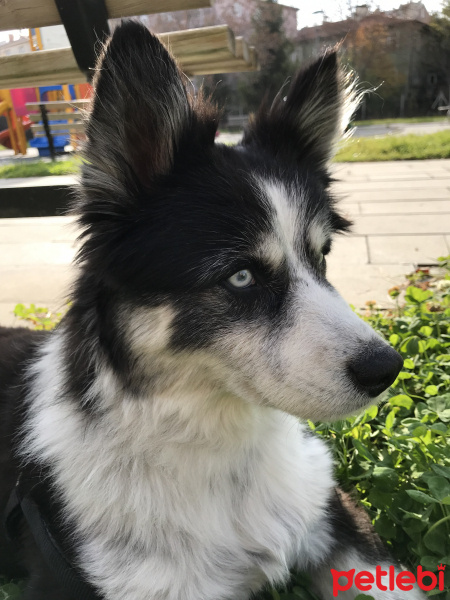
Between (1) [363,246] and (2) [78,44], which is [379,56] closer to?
(1) [363,246]

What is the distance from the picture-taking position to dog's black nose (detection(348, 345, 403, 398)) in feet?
4.73

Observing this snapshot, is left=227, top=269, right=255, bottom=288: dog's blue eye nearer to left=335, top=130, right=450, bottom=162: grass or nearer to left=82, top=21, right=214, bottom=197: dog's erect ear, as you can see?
left=82, top=21, right=214, bottom=197: dog's erect ear

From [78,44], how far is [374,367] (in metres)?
2.43

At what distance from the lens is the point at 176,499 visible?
172cm

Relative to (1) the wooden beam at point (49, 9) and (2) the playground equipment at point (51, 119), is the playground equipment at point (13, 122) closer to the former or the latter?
(2) the playground equipment at point (51, 119)

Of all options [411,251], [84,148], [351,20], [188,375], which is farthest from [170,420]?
[351,20]

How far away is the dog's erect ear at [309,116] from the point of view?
1994 millimetres

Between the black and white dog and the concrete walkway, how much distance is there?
Answer: 4.90 ft

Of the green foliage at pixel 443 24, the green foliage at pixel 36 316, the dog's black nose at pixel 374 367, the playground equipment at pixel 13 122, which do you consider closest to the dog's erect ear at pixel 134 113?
the dog's black nose at pixel 374 367

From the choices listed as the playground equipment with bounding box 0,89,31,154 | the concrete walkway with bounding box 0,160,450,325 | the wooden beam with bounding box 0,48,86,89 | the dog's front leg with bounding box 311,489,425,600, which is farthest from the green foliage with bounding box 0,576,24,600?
the playground equipment with bounding box 0,89,31,154

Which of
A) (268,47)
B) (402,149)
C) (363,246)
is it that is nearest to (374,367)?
(363,246)

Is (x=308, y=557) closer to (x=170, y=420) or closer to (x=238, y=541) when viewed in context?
(x=238, y=541)

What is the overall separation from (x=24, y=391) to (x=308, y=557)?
1.22m

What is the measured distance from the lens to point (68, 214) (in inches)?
67.1
